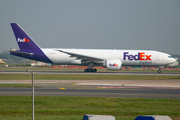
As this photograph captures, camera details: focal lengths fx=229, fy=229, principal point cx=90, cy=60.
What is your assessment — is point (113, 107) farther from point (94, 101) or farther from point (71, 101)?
point (71, 101)

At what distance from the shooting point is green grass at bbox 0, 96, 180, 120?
406 inches

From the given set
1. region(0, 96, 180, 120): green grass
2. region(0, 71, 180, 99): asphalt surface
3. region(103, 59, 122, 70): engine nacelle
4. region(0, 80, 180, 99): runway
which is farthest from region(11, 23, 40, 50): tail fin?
region(0, 96, 180, 120): green grass

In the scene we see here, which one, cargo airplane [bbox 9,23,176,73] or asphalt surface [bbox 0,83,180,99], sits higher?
cargo airplane [bbox 9,23,176,73]

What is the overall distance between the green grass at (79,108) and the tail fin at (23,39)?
27397 mm

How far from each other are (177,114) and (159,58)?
3147cm

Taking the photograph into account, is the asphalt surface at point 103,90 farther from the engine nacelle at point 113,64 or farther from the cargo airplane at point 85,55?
the cargo airplane at point 85,55

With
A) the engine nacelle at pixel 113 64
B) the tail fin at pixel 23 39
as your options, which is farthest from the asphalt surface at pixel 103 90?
the tail fin at pixel 23 39

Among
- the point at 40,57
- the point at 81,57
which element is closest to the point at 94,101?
the point at 81,57

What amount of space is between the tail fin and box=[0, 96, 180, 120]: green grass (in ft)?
89.9

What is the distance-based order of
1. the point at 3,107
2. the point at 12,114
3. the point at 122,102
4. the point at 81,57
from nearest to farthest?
the point at 12,114
the point at 3,107
the point at 122,102
the point at 81,57

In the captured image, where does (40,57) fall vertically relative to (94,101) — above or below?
above

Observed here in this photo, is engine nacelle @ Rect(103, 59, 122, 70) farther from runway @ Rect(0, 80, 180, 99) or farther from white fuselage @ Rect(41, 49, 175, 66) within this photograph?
runway @ Rect(0, 80, 180, 99)

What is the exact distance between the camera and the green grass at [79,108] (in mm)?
10312

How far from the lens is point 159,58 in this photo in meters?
40.8
